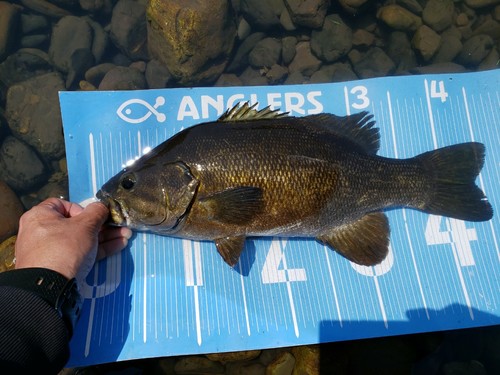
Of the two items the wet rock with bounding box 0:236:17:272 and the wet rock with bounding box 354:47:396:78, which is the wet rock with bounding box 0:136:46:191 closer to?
the wet rock with bounding box 0:236:17:272

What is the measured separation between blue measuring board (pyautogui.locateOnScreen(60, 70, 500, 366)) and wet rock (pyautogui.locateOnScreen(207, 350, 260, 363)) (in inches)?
11.4

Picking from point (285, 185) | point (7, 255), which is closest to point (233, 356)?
point (285, 185)

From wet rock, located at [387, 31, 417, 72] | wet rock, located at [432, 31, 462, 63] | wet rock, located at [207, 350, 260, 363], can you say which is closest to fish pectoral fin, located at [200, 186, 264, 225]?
wet rock, located at [207, 350, 260, 363]

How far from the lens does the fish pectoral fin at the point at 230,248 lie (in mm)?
2811

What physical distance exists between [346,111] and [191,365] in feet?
8.75

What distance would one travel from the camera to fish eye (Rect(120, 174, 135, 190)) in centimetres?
262

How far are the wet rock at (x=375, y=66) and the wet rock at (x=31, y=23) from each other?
3486 millimetres

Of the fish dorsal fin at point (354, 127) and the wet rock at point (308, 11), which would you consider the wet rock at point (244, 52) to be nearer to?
the wet rock at point (308, 11)

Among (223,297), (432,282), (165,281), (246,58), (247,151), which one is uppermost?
(246,58)

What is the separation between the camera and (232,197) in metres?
2.59

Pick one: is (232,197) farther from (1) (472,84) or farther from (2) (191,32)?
(1) (472,84)

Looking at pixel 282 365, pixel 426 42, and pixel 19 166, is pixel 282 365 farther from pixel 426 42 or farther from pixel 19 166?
pixel 426 42

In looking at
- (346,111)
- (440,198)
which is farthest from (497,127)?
(346,111)

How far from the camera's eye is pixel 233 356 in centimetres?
316
